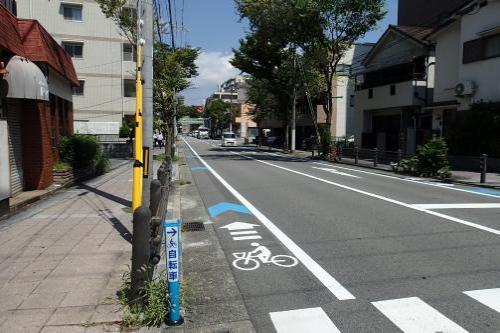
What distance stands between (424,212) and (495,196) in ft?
15.6

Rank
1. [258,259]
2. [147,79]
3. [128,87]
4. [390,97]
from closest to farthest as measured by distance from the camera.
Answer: [258,259] → [147,79] → [390,97] → [128,87]

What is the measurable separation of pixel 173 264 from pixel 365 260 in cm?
332

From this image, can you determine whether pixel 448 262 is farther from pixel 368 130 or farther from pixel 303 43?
pixel 368 130

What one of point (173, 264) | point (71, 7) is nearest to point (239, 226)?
point (173, 264)

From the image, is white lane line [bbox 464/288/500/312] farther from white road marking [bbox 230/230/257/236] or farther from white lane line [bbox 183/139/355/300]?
white road marking [bbox 230/230/257/236]

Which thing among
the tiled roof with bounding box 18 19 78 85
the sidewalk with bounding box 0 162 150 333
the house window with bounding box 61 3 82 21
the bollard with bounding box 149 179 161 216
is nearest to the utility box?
the sidewalk with bounding box 0 162 150 333

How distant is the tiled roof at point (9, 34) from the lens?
10.3m

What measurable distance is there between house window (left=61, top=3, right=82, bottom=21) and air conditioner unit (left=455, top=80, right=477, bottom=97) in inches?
1279

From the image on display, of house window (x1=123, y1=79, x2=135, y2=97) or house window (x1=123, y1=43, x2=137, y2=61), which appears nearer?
house window (x1=123, y1=43, x2=137, y2=61)

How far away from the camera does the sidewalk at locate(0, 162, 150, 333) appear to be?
15.2ft

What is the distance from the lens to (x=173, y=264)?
458cm

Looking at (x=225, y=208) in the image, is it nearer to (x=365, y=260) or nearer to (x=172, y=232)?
(x=365, y=260)

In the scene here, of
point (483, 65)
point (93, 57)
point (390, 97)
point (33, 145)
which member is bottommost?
point (33, 145)

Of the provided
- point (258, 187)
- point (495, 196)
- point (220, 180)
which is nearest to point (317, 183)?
point (258, 187)
